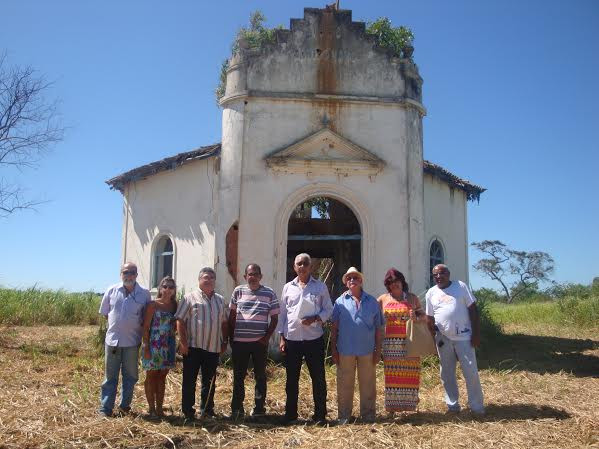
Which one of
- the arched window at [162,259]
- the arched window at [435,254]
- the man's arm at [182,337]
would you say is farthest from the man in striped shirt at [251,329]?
the arched window at [435,254]

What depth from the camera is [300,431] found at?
5953mm

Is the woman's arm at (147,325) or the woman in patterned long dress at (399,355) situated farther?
the woman in patterned long dress at (399,355)

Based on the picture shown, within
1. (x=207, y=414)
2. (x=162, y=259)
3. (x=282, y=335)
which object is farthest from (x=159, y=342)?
(x=162, y=259)

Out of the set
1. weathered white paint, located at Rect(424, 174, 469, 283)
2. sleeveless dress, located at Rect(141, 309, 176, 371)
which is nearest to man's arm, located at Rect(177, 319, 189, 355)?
sleeveless dress, located at Rect(141, 309, 176, 371)

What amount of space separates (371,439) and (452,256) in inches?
379

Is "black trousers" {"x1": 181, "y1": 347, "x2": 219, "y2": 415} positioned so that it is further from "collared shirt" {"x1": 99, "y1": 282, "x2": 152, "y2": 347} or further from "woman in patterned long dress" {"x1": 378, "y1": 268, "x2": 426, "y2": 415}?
"woman in patterned long dress" {"x1": 378, "y1": 268, "x2": 426, "y2": 415}

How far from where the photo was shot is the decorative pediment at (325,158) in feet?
34.2

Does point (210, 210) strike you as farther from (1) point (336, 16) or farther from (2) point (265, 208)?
(1) point (336, 16)

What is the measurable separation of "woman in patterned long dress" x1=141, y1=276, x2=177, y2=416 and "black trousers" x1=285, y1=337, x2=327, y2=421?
1361 millimetres

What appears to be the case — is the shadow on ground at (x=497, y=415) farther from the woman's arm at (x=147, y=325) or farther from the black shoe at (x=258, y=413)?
the woman's arm at (x=147, y=325)

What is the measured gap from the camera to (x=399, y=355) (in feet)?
21.5

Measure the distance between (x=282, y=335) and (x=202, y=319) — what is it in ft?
3.12

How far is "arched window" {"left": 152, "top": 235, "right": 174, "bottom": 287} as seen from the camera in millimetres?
13047

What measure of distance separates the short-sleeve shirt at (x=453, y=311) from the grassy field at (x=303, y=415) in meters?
0.98
